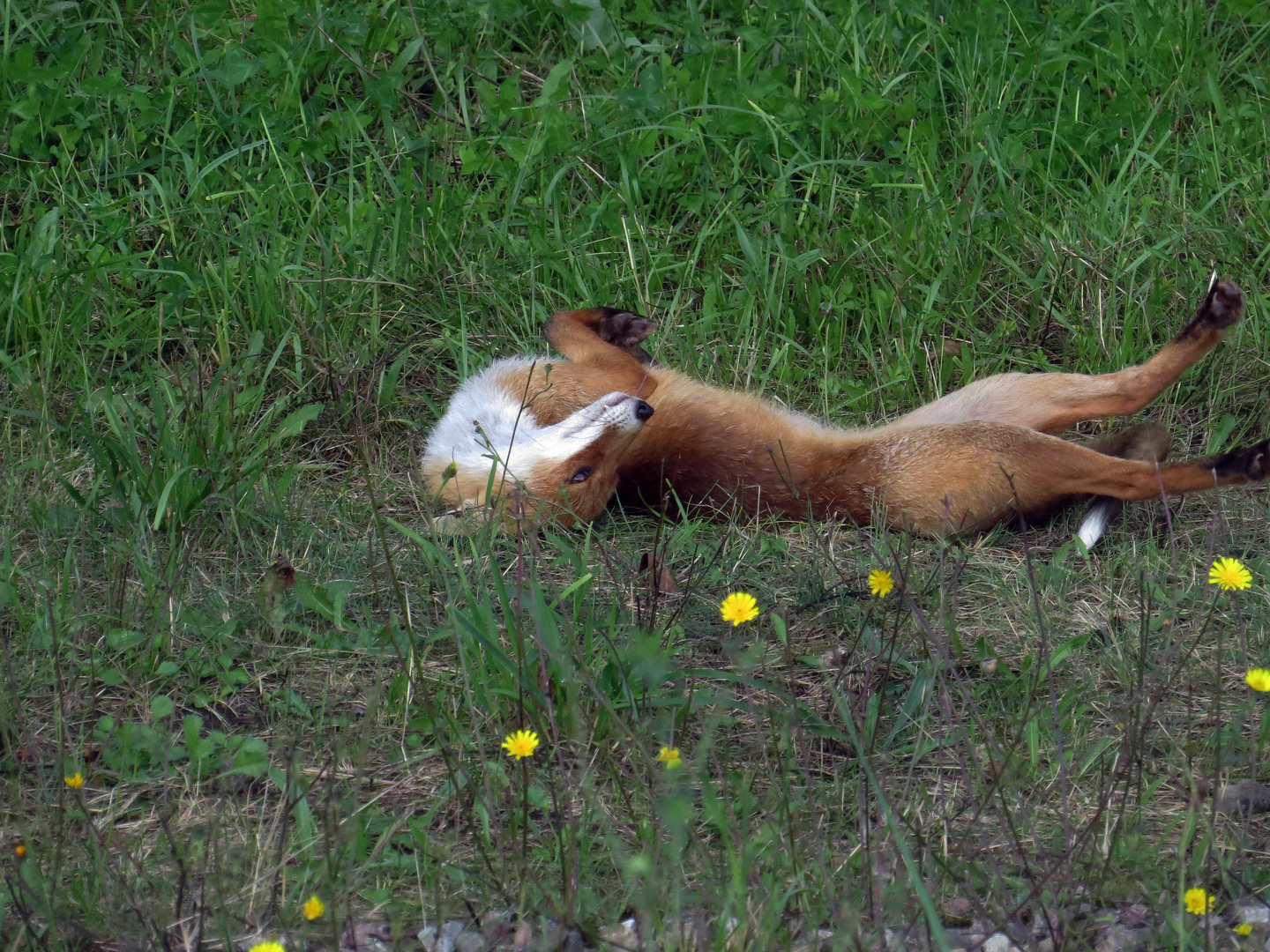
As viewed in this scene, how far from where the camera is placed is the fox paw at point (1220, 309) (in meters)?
4.38

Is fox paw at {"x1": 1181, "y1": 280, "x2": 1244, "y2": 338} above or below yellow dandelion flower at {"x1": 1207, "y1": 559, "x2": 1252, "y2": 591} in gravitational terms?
below

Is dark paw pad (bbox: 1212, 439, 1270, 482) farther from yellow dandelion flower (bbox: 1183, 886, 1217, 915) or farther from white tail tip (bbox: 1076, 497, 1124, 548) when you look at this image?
yellow dandelion flower (bbox: 1183, 886, 1217, 915)

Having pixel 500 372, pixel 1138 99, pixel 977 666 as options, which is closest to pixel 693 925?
pixel 977 666

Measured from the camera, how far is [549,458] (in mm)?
4375

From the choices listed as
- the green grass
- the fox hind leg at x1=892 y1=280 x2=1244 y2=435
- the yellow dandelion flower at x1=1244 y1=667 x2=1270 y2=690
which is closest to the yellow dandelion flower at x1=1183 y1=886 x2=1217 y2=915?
the green grass

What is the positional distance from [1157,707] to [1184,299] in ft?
8.87

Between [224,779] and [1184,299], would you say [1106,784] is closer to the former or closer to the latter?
[224,779]

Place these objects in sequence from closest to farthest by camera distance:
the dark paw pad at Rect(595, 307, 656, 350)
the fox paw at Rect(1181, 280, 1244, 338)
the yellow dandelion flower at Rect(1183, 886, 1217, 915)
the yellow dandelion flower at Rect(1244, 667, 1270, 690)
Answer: the yellow dandelion flower at Rect(1183, 886, 1217, 915), the yellow dandelion flower at Rect(1244, 667, 1270, 690), the fox paw at Rect(1181, 280, 1244, 338), the dark paw pad at Rect(595, 307, 656, 350)

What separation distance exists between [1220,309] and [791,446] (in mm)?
1672

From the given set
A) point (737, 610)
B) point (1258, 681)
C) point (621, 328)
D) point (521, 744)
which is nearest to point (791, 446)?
point (621, 328)

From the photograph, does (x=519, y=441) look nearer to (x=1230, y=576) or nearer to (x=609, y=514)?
(x=609, y=514)

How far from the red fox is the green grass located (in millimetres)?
184

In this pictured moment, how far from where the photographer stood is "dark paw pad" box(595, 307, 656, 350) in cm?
492

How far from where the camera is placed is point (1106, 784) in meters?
2.81
